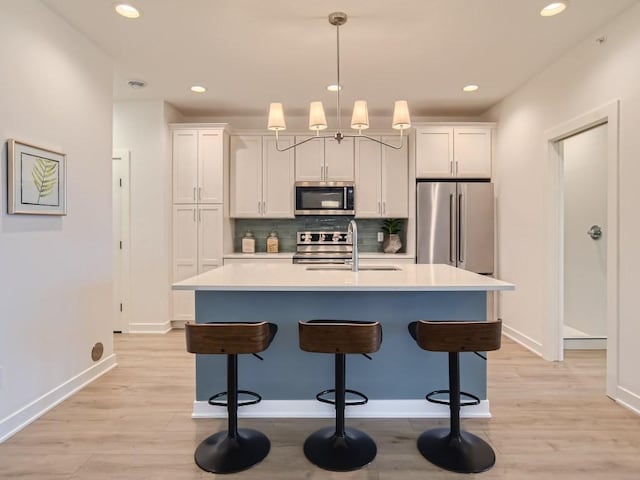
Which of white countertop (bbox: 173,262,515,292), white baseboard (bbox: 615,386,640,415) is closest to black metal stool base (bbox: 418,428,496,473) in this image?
white countertop (bbox: 173,262,515,292)

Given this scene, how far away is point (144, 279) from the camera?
4.32 meters

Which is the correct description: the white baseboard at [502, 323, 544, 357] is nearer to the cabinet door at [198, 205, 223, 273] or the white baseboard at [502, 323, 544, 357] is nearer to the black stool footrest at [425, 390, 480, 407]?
the black stool footrest at [425, 390, 480, 407]

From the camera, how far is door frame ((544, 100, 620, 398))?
265cm

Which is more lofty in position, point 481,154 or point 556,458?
point 481,154

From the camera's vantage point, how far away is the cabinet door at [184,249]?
14.6 ft

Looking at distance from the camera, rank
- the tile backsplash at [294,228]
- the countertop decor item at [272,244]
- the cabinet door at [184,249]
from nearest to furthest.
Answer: the cabinet door at [184,249], the countertop decor item at [272,244], the tile backsplash at [294,228]

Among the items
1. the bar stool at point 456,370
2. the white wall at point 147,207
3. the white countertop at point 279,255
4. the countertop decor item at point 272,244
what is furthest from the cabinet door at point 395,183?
the bar stool at point 456,370

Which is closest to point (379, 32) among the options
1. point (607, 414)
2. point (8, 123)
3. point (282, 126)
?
point (282, 126)

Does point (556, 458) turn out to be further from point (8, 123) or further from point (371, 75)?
point (8, 123)

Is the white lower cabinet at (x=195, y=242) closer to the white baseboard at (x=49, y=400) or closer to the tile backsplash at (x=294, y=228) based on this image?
the tile backsplash at (x=294, y=228)

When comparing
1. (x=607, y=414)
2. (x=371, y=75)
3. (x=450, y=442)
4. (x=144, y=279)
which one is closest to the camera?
(x=450, y=442)

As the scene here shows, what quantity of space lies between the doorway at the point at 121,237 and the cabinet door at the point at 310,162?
1.94m

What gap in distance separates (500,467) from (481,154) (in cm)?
350

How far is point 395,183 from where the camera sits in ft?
15.4
